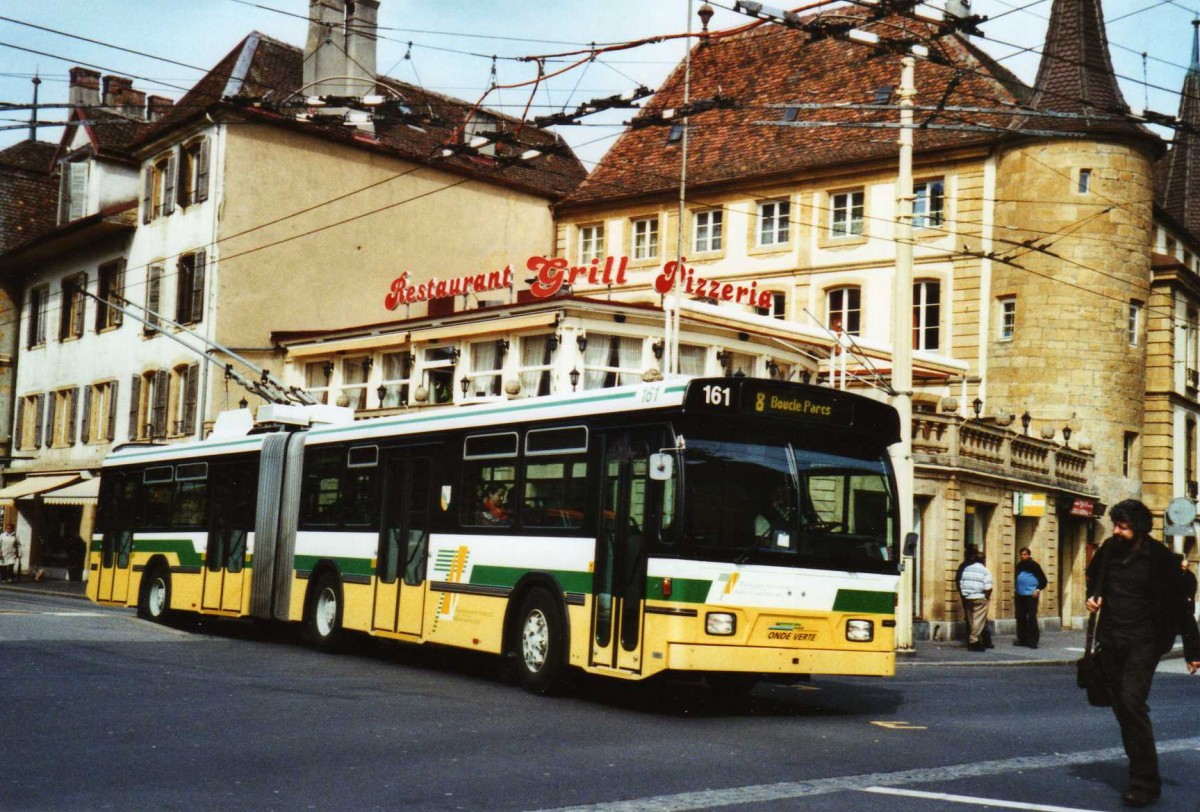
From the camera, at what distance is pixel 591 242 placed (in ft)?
166

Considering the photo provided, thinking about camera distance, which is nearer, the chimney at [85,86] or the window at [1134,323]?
the window at [1134,323]

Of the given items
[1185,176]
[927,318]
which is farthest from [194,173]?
[1185,176]

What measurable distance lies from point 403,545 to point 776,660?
18.3 ft

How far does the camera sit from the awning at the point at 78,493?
45.6m

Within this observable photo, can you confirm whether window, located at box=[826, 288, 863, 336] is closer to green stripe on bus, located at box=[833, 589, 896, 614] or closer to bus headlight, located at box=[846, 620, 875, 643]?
green stripe on bus, located at box=[833, 589, 896, 614]

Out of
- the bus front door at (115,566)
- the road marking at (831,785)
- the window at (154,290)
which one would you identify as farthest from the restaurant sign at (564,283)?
the road marking at (831,785)

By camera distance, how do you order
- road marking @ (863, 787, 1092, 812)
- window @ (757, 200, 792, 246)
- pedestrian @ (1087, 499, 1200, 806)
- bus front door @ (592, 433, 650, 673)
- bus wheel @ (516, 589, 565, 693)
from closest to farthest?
road marking @ (863, 787, 1092, 812) → pedestrian @ (1087, 499, 1200, 806) → bus front door @ (592, 433, 650, 673) → bus wheel @ (516, 589, 565, 693) → window @ (757, 200, 792, 246)

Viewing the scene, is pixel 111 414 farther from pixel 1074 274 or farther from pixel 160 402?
pixel 1074 274

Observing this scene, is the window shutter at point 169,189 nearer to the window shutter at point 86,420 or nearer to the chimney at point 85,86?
the window shutter at point 86,420

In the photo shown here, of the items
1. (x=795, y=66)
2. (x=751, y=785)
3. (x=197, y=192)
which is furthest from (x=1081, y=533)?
(x=751, y=785)

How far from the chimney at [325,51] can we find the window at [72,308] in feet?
37.0

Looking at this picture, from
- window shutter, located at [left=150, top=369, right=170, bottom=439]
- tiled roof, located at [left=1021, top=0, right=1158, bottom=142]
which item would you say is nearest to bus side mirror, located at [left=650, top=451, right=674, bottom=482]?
tiled roof, located at [left=1021, top=0, right=1158, bottom=142]

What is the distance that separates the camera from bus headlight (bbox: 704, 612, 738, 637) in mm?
12727

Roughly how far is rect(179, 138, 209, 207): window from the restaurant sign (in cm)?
612
